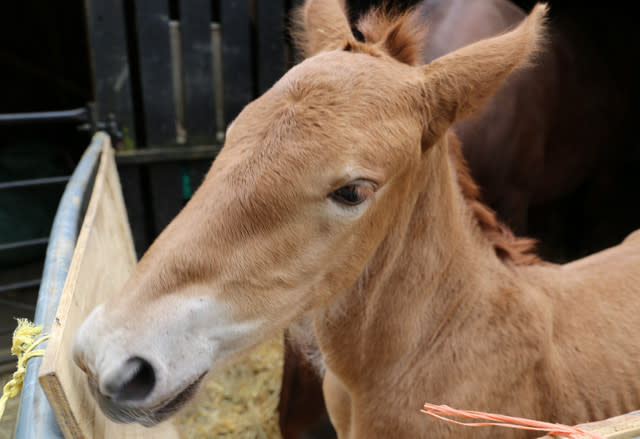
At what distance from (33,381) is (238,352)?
0.43 metres

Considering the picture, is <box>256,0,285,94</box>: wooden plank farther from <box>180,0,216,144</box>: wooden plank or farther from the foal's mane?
the foal's mane

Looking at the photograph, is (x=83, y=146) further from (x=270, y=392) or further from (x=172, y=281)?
(x=172, y=281)

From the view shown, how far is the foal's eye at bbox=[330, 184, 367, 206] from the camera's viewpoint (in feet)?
3.84

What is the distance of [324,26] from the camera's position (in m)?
1.56

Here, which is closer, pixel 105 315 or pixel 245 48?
pixel 105 315

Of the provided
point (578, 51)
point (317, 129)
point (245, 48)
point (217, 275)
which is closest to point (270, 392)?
point (217, 275)

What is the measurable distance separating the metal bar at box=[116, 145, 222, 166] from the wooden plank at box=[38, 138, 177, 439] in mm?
994

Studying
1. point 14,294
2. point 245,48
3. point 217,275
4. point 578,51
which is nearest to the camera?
point 217,275

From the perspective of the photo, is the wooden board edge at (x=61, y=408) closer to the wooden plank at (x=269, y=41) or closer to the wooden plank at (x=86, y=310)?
the wooden plank at (x=86, y=310)

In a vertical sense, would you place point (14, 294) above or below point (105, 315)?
below

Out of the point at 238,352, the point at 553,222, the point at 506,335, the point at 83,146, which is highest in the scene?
the point at 238,352

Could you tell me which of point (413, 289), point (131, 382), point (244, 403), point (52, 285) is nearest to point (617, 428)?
point (413, 289)

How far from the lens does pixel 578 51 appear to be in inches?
158

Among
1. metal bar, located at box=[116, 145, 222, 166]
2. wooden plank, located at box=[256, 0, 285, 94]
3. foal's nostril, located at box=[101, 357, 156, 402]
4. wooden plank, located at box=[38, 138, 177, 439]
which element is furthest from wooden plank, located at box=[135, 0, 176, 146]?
foal's nostril, located at box=[101, 357, 156, 402]
